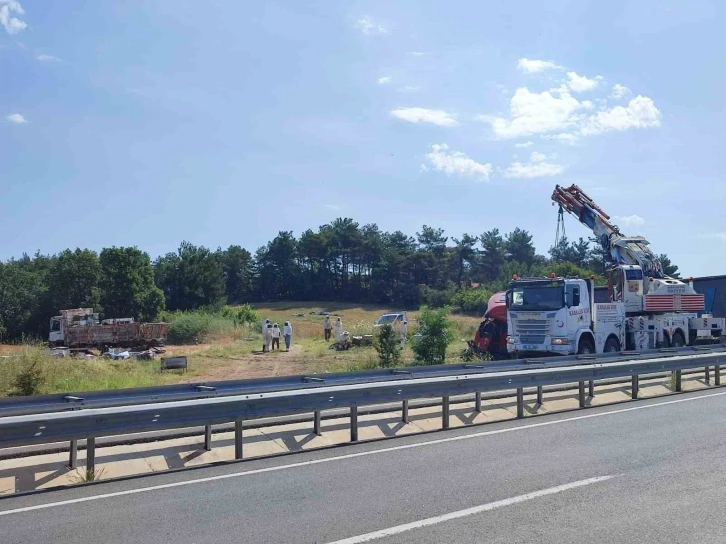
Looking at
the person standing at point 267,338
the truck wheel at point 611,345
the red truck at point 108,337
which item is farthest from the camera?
the red truck at point 108,337

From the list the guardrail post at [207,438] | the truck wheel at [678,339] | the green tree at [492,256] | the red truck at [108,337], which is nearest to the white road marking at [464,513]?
the guardrail post at [207,438]

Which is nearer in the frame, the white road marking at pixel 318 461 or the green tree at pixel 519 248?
the white road marking at pixel 318 461

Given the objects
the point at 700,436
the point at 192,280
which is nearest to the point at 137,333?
the point at 700,436

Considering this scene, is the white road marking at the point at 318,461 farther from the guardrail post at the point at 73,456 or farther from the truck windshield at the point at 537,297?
the truck windshield at the point at 537,297

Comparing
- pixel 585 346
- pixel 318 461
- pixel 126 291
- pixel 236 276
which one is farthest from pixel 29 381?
pixel 236 276

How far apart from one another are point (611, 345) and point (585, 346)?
203 cm

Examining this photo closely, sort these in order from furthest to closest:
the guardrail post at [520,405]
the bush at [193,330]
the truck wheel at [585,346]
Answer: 1. the bush at [193,330]
2. the truck wheel at [585,346]
3. the guardrail post at [520,405]

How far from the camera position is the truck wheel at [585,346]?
74.3 feet

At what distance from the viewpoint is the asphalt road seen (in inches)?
235

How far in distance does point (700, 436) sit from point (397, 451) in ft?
14.7

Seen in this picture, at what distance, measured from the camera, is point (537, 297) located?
73.0 ft

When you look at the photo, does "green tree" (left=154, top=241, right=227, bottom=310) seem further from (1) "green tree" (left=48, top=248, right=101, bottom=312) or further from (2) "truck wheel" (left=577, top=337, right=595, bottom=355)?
(2) "truck wheel" (left=577, top=337, right=595, bottom=355)

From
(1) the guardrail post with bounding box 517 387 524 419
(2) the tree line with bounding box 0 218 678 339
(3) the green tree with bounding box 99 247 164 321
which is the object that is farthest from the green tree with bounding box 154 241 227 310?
(1) the guardrail post with bounding box 517 387 524 419

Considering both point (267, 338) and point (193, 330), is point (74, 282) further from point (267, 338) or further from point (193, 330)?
point (267, 338)
